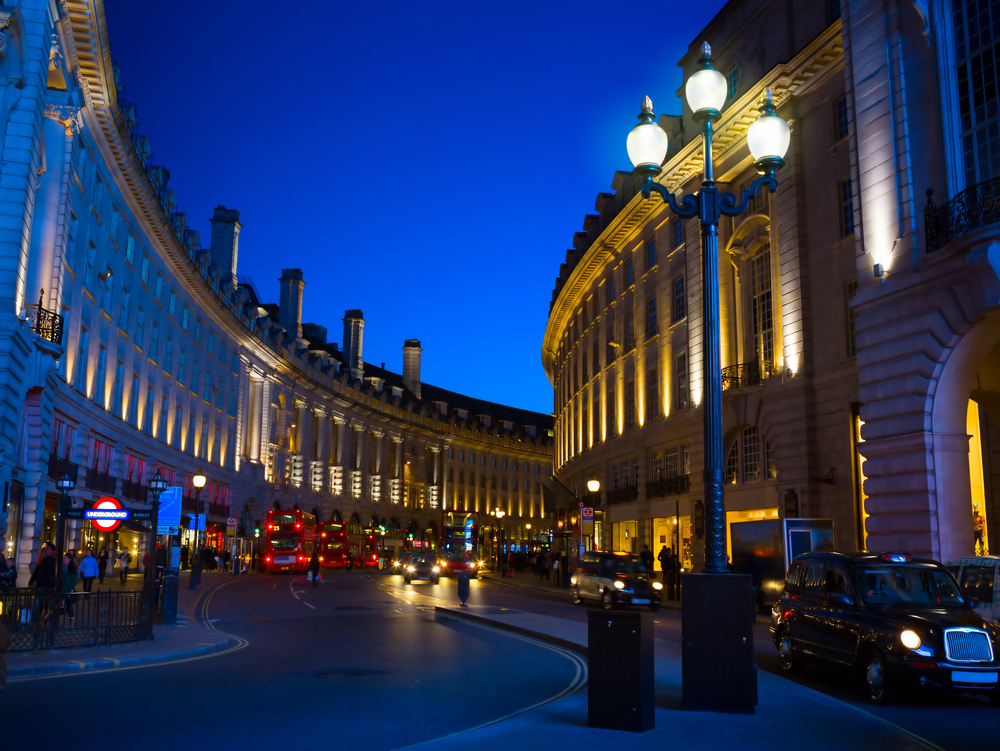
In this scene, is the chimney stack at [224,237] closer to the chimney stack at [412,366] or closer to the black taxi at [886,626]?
the chimney stack at [412,366]

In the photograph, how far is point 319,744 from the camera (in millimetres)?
8188

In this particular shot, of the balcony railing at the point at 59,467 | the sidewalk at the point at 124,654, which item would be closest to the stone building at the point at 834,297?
the sidewalk at the point at 124,654

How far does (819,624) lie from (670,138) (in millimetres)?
32364

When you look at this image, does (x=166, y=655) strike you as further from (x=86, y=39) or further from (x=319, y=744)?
(x=86, y=39)

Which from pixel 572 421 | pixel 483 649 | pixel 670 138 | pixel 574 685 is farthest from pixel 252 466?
pixel 574 685

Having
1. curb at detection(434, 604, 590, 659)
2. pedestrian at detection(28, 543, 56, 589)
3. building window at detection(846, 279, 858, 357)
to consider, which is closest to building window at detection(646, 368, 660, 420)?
building window at detection(846, 279, 858, 357)

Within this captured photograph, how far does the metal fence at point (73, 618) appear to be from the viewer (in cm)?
1448

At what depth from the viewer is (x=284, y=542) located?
191ft

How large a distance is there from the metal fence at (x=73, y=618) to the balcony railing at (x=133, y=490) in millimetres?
31107

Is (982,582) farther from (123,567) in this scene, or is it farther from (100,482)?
(100,482)

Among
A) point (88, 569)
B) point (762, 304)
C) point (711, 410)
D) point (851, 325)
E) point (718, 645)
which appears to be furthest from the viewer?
point (762, 304)

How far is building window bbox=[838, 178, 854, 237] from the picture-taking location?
27969 mm

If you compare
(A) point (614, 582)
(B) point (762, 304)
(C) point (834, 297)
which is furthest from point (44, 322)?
(C) point (834, 297)

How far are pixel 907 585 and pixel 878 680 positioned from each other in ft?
4.86
